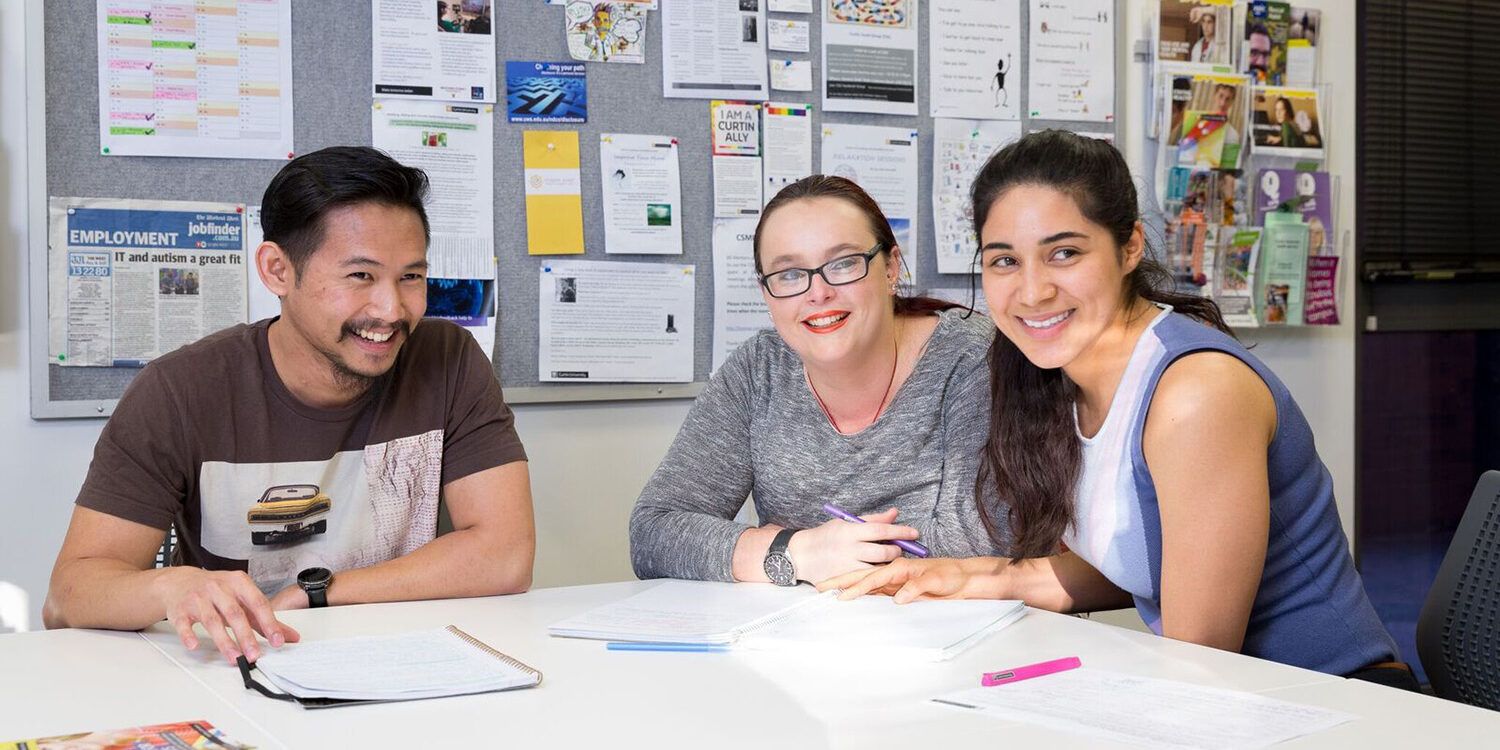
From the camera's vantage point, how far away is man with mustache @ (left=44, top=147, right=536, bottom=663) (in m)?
1.69

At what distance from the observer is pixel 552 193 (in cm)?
252

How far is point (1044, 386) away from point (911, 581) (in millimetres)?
315

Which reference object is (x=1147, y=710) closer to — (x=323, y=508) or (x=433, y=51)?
(x=323, y=508)

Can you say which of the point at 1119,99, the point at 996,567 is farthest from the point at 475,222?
the point at 1119,99

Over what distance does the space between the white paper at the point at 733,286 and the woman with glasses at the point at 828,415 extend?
2.21ft

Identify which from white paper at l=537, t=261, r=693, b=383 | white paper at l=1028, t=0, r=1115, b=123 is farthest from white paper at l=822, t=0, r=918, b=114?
white paper at l=537, t=261, r=693, b=383

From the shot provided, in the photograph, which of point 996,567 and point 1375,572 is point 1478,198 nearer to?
point 1375,572

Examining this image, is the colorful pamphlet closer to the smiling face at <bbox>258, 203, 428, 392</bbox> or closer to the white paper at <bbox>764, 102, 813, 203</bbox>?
the smiling face at <bbox>258, 203, 428, 392</bbox>

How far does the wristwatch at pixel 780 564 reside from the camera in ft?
5.47

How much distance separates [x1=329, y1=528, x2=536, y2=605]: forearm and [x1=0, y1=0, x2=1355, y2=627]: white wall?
29.5 inches

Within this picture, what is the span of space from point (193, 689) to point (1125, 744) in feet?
2.66

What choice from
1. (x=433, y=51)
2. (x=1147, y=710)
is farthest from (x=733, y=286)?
(x=1147, y=710)

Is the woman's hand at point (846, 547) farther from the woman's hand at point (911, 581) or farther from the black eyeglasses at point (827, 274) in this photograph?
the black eyeglasses at point (827, 274)

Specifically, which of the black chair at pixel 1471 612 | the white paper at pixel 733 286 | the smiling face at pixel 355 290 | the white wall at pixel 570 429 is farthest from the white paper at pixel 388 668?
the white paper at pixel 733 286
